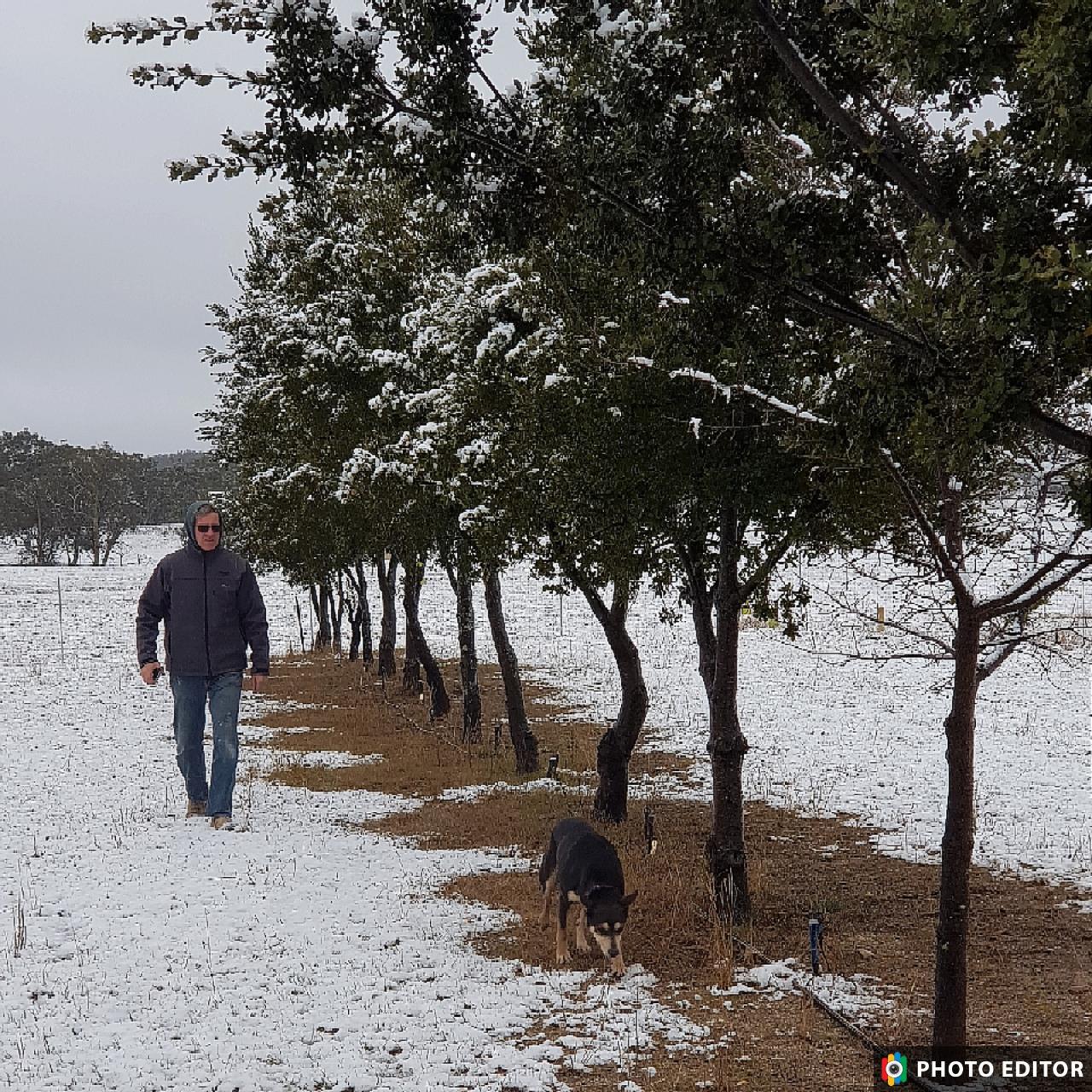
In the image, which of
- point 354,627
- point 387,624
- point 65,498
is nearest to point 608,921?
point 387,624

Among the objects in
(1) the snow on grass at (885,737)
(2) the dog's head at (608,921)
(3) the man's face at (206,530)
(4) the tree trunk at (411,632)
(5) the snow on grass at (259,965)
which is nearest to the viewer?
(5) the snow on grass at (259,965)

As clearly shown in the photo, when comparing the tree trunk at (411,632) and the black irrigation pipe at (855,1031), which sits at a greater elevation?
the tree trunk at (411,632)

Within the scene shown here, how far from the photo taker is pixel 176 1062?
5.38 meters

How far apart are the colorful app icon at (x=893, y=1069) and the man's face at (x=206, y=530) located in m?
7.42

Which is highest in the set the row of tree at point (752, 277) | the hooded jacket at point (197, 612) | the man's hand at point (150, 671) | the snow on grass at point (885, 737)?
the row of tree at point (752, 277)

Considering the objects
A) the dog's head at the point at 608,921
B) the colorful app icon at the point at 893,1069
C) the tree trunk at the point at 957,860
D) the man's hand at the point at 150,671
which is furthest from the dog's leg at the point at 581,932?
the man's hand at the point at 150,671

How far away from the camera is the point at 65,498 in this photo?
91.5m

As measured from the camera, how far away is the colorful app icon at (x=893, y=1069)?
5332 mm

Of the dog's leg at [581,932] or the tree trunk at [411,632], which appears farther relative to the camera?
the tree trunk at [411,632]

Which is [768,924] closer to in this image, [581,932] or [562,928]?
[581,932]

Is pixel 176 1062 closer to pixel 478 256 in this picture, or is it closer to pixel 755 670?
pixel 478 256

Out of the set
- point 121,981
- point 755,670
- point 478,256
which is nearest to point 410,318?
point 478,256

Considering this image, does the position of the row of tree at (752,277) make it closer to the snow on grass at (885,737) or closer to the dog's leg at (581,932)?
the dog's leg at (581,932)

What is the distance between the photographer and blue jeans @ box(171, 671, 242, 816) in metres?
9.82
